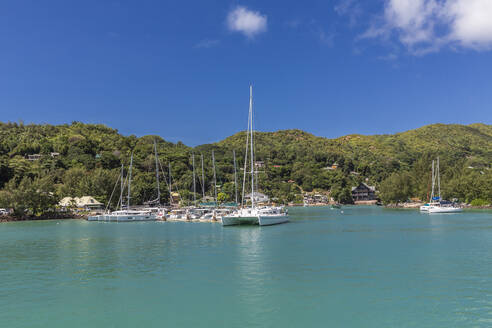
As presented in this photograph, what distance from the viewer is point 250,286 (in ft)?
64.1

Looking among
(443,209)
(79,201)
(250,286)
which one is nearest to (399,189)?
(443,209)

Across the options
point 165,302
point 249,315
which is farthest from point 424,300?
point 165,302

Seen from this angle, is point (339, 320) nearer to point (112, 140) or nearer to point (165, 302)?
point (165, 302)

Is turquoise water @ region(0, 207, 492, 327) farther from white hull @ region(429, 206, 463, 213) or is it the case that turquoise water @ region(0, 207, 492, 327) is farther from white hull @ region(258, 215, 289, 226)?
white hull @ region(429, 206, 463, 213)

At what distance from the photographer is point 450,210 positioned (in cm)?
8412

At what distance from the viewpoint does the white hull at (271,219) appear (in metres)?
53.8

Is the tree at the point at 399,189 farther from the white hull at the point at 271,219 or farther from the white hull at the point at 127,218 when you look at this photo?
the white hull at the point at 127,218

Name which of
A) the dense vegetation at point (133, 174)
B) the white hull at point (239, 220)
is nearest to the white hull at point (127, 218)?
the dense vegetation at point (133, 174)

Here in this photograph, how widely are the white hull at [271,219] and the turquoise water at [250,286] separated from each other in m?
18.9

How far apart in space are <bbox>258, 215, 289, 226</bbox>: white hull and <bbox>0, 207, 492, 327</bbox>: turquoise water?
18.9 metres

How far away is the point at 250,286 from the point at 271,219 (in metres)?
37.4

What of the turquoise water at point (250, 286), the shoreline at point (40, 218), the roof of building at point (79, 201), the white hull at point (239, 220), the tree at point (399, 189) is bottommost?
the shoreline at point (40, 218)

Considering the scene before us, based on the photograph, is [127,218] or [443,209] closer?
[127,218]

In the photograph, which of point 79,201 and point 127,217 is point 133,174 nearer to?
point 79,201
